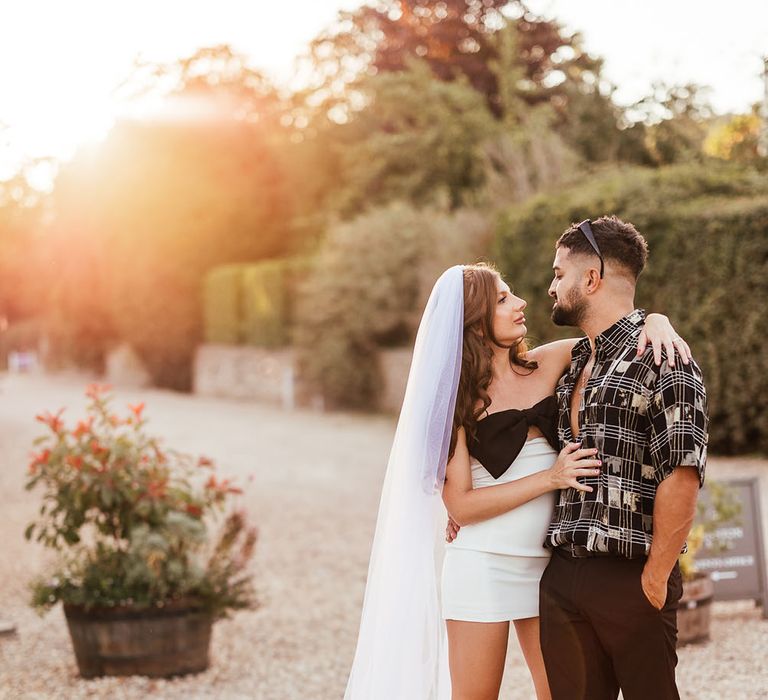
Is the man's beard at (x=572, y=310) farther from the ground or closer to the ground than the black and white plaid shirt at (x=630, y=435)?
farther from the ground

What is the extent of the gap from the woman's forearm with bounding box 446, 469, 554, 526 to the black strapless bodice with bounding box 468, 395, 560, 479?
0.28 feet

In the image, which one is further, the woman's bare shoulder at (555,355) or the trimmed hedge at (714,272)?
the trimmed hedge at (714,272)

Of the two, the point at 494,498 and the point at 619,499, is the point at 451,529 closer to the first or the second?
the point at 494,498

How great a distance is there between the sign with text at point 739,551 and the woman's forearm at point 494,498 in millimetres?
3477

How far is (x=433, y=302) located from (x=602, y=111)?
20.6 meters

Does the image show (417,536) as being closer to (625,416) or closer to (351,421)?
(625,416)

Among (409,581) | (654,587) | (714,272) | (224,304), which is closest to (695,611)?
(409,581)

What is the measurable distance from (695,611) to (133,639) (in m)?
3.03

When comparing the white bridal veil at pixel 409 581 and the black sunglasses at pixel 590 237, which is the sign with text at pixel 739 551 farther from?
the black sunglasses at pixel 590 237

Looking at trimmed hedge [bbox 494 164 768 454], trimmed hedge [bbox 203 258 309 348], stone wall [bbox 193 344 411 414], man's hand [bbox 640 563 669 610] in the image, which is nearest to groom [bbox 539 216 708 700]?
man's hand [bbox 640 563 669 610]

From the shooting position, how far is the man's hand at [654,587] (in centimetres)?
283

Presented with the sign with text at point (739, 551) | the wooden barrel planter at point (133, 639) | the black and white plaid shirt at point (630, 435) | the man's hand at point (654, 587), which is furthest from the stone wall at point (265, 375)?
the man's hand at point (654, 587)

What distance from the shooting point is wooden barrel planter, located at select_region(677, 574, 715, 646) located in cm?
580

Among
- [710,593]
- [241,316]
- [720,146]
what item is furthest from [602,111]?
[710,593]
